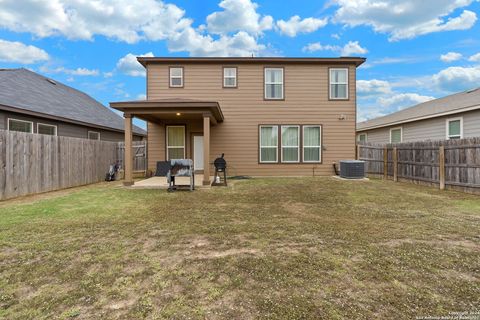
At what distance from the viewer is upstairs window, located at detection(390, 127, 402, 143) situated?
1544cm

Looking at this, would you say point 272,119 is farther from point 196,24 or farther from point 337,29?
point 196,24

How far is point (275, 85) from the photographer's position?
11766 mm

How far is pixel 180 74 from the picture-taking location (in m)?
11.6

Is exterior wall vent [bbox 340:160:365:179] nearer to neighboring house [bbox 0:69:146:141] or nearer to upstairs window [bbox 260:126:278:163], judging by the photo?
upstairs window [bbox 260:126:278:163]

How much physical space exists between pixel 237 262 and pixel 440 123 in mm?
14448

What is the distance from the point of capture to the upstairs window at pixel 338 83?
11.8m

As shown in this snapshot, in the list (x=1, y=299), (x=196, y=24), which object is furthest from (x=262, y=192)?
(x=196, y=24)

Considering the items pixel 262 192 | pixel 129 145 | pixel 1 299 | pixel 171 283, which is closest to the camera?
pixel 1 299

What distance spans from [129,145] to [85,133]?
6302mm

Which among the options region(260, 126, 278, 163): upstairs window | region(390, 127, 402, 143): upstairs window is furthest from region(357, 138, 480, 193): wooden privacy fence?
region(260, 126, 278, 163): upstairs window

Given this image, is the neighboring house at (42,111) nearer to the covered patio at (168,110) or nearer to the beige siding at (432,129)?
the covered patio at (168,110)

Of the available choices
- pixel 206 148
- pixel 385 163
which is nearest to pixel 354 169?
pixel 385 163

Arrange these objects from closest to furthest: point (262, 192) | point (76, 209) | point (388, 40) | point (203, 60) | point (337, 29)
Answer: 1. point (76, 209)
2. point (262, 192)
3. point (203, 60)
4. point (337, 29)
5. point (388, 40)

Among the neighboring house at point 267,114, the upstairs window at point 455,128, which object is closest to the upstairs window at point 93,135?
the neighboring house at point 267,114
